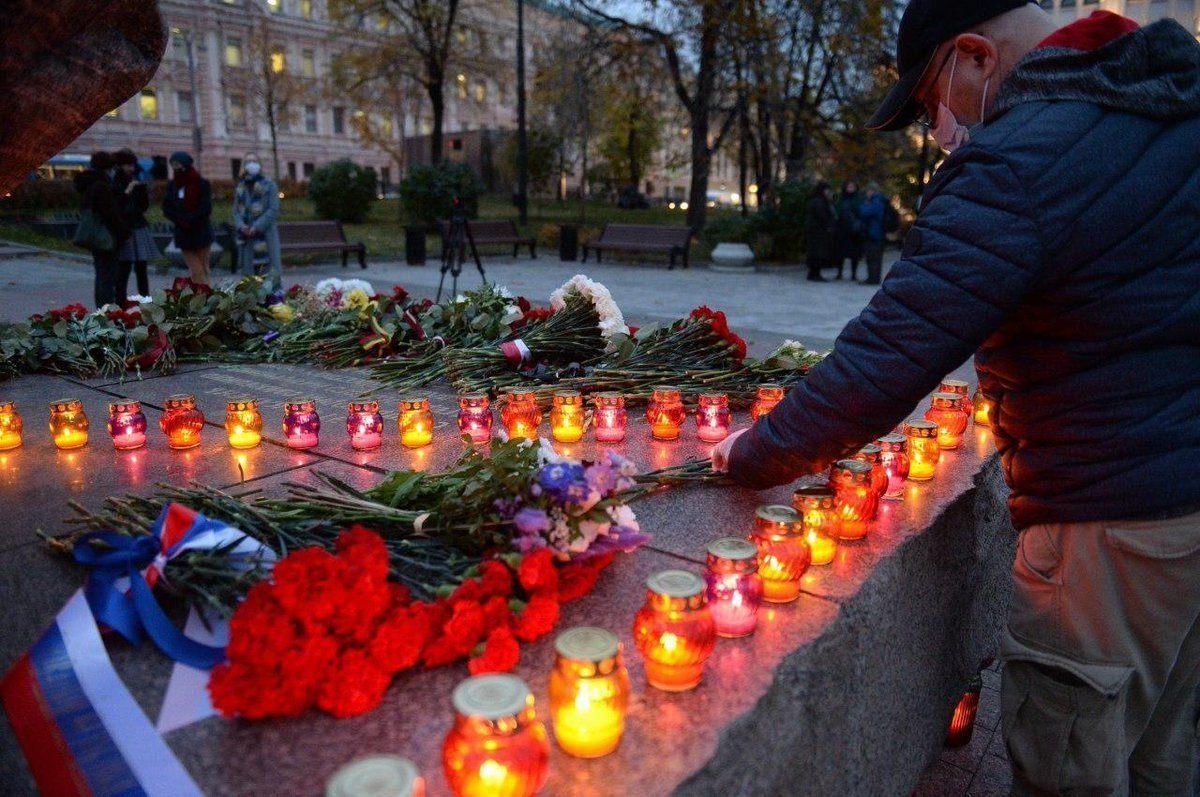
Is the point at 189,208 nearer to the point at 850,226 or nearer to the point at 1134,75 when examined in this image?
the point at 1134,75

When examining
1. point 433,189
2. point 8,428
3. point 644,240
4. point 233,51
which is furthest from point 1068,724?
point 233,51

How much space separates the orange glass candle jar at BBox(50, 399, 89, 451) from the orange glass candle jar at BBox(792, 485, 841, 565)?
7.96ft

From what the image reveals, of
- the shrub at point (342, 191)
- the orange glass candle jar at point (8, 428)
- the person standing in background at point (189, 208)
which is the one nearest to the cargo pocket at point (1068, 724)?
the orange glass candle jar at point (8, 428)

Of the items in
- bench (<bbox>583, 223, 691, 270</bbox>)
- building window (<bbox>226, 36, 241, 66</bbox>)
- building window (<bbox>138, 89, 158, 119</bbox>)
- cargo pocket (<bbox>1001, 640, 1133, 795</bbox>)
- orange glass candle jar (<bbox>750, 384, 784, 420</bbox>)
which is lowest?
cargo pocket (<bbox>1001, 640, 1133, 795</bbox>)

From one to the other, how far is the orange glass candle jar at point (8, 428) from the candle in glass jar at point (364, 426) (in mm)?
1184

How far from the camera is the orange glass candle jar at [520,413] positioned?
2.98m

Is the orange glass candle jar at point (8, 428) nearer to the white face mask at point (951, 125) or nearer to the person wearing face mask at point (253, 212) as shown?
the white face mask at point (951, 125)

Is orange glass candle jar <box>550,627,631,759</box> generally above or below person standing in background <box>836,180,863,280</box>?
below

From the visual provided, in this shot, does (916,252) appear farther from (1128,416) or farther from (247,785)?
(247,785)

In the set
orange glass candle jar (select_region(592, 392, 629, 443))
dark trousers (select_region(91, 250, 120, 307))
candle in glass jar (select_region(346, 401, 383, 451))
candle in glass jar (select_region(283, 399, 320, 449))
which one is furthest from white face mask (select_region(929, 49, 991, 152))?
dark trousers (select_region(91, 250, 120, 307))

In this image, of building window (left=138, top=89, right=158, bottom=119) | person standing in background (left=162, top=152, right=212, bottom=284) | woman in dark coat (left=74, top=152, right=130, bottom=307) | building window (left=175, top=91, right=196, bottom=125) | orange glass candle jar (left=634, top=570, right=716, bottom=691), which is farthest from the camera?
building window (left=175, top=91, right=196, bottom=125)

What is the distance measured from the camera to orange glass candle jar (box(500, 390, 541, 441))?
9.79ft

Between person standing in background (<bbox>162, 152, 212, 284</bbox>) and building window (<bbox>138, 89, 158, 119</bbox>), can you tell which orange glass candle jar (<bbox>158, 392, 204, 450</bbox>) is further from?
building window (<bbox>138, 89, 158, 119</bbox>)

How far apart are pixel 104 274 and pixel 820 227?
11510 mm
